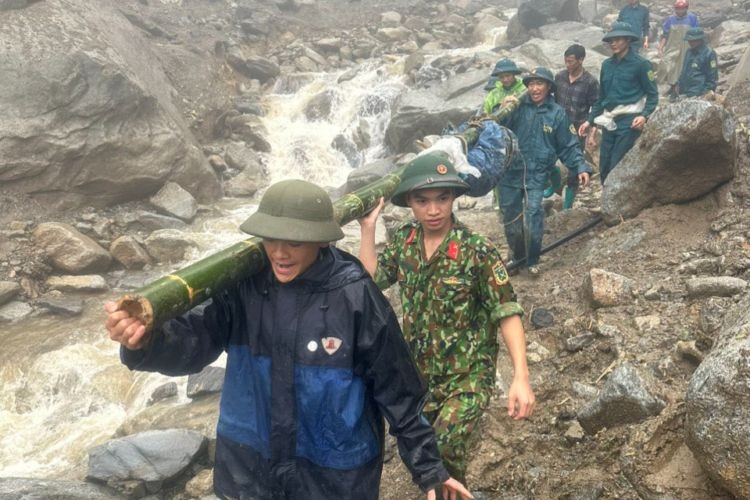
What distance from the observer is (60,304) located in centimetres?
940

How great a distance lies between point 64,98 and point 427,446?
11.6 m

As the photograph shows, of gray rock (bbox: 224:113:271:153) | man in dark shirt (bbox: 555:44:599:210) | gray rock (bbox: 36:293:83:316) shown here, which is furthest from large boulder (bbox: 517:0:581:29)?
gray rock (bbox: 36:293:83:316)

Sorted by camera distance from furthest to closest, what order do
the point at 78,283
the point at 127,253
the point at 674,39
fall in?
1. the point at 674,39
2. the point at 127,253
3. the point at 78,283

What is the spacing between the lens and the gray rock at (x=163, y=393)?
7.51 metres

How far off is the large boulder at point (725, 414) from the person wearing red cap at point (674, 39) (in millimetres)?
11801

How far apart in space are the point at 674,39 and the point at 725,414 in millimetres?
14002

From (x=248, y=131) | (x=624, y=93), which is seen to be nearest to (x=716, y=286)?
(x=624, y=93)

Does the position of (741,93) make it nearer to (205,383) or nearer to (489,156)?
(489,156)

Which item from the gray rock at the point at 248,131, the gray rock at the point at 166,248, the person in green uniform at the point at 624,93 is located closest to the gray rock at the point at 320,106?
the gray rock at the point at 248,131

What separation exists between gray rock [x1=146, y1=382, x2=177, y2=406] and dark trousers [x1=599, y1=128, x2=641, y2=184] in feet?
21.2

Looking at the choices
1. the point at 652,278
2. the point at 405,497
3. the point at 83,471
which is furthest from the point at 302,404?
the point at 83,471

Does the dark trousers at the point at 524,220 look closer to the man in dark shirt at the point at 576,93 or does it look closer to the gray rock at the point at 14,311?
the man in dark shirt at the point at 576,93

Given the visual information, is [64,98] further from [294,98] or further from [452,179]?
[452,179]

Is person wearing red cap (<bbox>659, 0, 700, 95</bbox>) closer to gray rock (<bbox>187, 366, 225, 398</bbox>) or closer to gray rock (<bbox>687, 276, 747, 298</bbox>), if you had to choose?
gray rock (<bbox>687, 276, 747, 298</bbox>)
